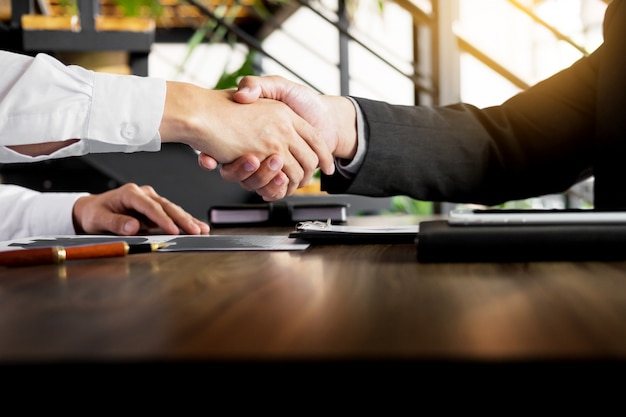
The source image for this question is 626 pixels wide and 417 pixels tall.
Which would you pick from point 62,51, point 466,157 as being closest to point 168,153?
point 62,51

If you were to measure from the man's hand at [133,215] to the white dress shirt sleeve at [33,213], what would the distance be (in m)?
0.03

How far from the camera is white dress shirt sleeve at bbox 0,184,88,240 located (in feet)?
3.70

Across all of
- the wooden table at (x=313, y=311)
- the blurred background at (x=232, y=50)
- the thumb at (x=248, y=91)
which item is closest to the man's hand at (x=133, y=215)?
the thumb at (x=248, y=91)

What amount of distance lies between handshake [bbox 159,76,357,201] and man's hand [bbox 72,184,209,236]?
0.37ft

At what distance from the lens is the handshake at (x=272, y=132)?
3.43 ft

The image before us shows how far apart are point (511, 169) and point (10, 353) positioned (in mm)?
1079

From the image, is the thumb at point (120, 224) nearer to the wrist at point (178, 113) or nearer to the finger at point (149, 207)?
the finger at point (149, 207)

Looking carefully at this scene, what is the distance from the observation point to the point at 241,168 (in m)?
1.11

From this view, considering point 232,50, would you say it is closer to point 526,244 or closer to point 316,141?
point 316,141

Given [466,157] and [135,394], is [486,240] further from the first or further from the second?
[466,157]

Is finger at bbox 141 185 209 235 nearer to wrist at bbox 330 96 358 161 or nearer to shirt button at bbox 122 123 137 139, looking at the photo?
shirt button at bbox 122 123 137 139

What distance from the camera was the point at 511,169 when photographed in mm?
1212

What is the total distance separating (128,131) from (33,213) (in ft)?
1.14

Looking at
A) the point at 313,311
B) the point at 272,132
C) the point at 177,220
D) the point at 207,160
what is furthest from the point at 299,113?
the point at 313,311
